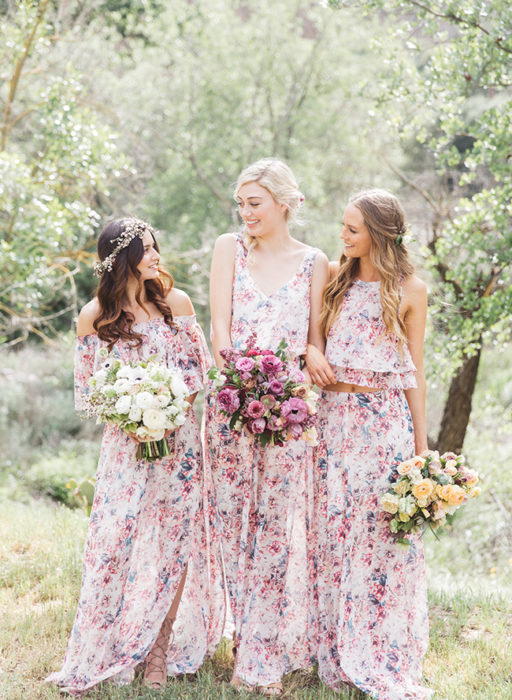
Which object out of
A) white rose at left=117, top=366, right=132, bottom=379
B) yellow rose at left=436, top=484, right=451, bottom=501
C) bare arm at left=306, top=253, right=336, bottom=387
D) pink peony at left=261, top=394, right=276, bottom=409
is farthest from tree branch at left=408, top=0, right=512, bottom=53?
white rose at left=117, top=366, right=132, bottom=379

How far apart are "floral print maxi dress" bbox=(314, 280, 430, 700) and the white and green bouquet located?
0.88m

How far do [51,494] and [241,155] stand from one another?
23.9 feet

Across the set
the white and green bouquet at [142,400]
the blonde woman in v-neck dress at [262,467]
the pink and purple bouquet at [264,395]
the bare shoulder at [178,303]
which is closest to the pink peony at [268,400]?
the pink and purple bouquet at [264,395]

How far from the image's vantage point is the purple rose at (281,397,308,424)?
3.42 metres

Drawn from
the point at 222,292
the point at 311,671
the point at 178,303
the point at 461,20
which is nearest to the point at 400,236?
the point at 222,292

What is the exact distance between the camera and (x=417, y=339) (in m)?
4.01

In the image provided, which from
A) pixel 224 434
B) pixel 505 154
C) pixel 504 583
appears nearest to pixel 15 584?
pixel 224 434

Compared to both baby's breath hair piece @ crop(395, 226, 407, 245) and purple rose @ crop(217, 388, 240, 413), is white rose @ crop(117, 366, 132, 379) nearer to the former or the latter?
purple rose @ crop(217, 388, 240, 413)

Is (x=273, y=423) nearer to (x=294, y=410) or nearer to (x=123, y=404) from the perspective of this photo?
(x=294, y=410)

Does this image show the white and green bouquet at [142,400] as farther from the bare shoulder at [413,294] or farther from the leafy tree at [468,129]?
the leafy tree at [468,129]

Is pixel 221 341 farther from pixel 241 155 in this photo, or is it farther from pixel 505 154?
pixel 241 155

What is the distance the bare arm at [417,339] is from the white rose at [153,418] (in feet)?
4.58

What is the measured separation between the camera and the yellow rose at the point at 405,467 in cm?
380

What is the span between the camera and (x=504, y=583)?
6.89 meters
